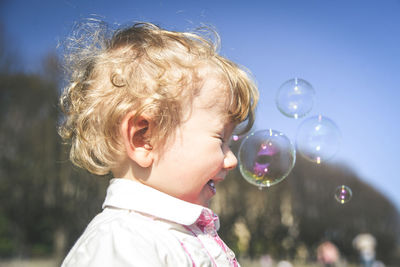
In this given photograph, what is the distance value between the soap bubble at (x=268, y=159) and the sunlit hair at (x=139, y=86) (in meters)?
1.24

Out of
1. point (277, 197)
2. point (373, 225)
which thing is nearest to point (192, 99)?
point (277, 197)

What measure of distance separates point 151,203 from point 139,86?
0.46 m

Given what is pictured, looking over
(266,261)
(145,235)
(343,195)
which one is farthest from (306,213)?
(145,235)

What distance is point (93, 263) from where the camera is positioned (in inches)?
53.0

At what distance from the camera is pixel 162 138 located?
1.71 meters

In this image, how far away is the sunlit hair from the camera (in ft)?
5.69

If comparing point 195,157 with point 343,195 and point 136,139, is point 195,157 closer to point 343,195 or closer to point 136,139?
point 136,139

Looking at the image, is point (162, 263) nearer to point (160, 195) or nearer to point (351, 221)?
point (160, 195)

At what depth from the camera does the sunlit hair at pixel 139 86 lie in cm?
173

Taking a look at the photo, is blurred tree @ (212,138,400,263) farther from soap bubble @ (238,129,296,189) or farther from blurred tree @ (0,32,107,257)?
soap bubble @ (238,129,296,189)

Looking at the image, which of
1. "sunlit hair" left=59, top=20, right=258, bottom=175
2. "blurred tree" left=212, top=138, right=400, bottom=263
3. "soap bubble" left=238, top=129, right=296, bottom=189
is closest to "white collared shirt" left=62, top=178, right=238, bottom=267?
"sunlit hair" left=59, top=20, right=258, bottom=175

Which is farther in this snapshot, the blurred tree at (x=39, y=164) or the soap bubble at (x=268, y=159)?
the blurred tree at (x=39, y=164)

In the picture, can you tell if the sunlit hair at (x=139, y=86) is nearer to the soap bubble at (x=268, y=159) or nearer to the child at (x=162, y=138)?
the child at (x=162, y=138)

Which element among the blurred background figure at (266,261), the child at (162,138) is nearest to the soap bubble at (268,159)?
the child at (162,138)
